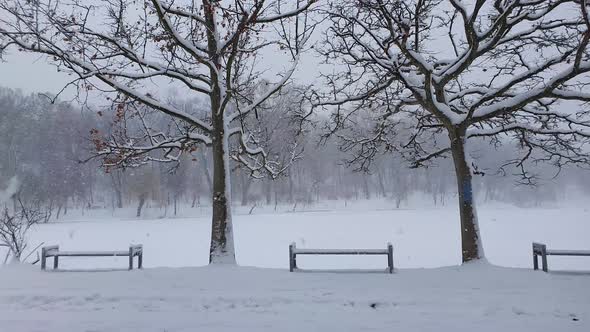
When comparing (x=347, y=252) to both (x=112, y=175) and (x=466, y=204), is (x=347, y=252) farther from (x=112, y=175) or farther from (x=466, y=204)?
(x=112, y=175)

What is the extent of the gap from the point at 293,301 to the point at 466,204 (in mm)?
5546

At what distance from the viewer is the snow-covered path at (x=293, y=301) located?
6434 mm

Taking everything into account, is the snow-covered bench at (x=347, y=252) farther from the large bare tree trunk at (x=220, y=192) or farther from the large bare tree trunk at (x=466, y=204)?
the large bare tree trunk at (x=466, y=204)

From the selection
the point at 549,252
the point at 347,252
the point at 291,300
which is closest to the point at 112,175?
the point at 347,252

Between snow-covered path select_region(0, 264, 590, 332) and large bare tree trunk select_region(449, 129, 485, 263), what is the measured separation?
1.85 feet

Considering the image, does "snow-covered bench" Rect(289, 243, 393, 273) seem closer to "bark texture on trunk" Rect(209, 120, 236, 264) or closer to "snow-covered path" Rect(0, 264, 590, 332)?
"snow-covered path" Rect(0, 264, 590, 332)

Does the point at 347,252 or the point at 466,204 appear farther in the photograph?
the point at 466,204

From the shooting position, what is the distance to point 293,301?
7.71m

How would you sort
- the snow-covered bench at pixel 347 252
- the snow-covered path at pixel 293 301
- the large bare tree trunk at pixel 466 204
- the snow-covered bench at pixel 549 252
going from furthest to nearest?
the large bare tree trunk at pixel 466 204 < the snow-covered bench at pixel 347 252 < the snow-covered bench at pixel 549 252 < the snow-covered path at pixel 293 301

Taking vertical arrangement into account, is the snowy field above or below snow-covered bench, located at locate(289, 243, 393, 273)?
below

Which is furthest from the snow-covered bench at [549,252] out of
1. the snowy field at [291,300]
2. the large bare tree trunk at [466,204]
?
the large bare tree trunk at [466,204]

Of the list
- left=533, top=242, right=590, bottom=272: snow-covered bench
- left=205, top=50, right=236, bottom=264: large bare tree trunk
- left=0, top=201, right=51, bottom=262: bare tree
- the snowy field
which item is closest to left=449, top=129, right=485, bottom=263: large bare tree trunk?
the snowy field

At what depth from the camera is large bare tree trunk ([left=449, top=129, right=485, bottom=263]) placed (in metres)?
10.2

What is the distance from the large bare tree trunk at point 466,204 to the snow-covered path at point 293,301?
565 millimetres
